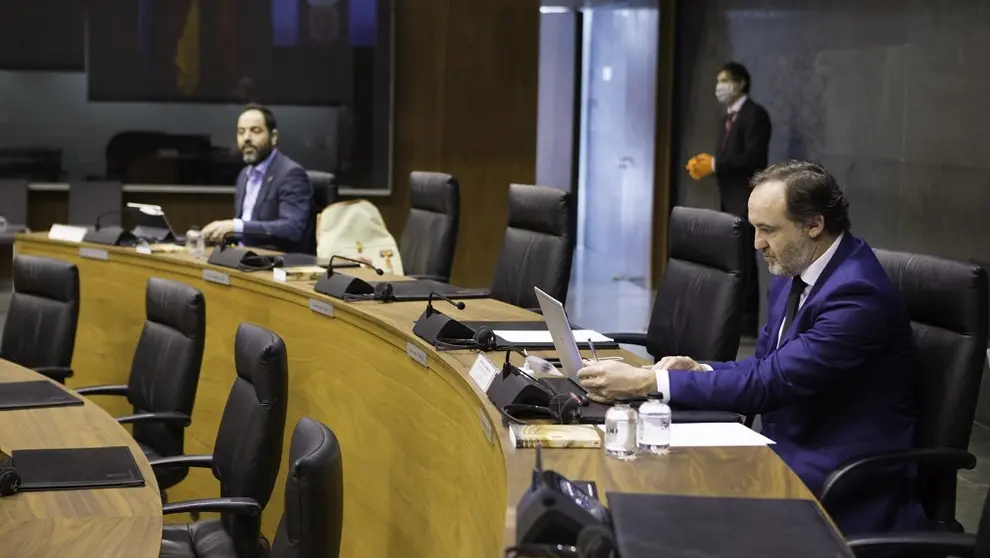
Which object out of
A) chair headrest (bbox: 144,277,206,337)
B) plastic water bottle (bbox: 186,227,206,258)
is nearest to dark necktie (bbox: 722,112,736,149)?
plastic water bottle (bbox: 186,227,206,258)

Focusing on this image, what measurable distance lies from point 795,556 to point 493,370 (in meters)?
1.04

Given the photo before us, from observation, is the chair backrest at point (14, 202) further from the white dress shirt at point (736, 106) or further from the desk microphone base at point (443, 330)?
the desk microphone base at point (443, 330)

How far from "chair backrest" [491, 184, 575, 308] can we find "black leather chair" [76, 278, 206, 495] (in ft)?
4.62

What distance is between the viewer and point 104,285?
5367mm

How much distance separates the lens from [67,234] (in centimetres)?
575

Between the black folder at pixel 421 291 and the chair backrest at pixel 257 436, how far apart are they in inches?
38.6

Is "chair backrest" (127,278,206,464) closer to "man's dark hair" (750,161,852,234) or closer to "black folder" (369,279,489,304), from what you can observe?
"black folder" (369,279,489,304)

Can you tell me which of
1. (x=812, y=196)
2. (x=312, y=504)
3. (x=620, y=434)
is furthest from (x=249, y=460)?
(x=812, y=196)

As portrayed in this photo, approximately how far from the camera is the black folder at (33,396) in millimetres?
3210

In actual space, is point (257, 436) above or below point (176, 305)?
below

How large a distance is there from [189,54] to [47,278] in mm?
5101

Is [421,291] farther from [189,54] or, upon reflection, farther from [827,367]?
[189,54]

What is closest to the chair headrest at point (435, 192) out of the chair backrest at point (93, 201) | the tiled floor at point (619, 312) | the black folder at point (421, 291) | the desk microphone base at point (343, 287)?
the black folder at point (421, 291)

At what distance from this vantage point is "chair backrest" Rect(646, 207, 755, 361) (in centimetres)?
363
